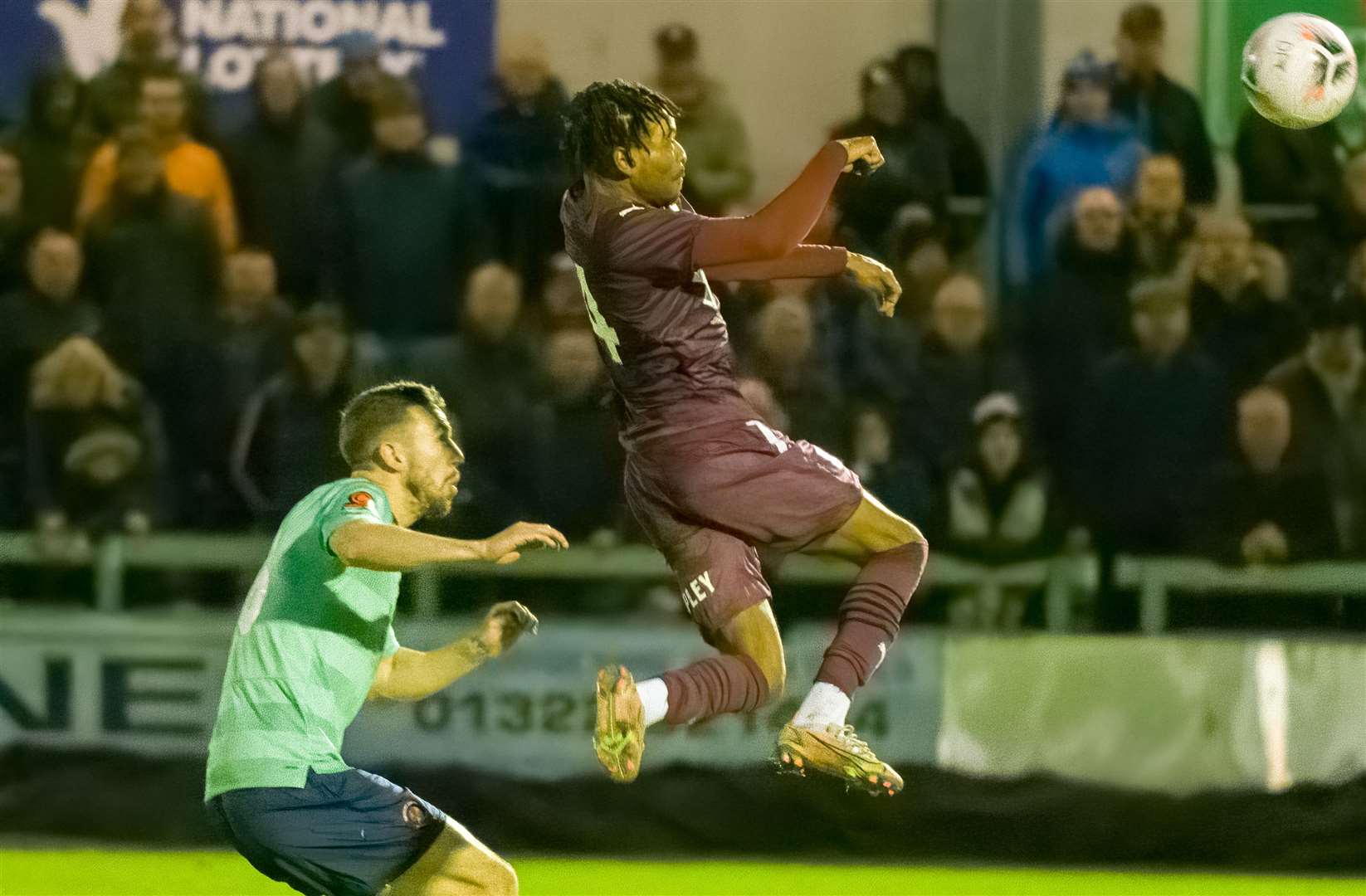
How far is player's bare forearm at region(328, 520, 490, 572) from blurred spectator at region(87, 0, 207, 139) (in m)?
4.54

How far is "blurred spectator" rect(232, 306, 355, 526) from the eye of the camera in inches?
332

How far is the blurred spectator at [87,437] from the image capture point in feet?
28.0

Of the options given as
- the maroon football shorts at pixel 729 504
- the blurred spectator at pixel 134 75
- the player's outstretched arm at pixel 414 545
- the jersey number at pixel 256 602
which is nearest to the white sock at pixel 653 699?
the maroon football shorts at pixel 729 504

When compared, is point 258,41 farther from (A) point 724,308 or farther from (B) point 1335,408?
(B) point 1335,408

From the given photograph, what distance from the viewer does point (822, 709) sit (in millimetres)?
5523

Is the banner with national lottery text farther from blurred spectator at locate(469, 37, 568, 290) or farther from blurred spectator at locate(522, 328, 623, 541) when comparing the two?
blurred spectator at locate(522, 328, 623, 541)

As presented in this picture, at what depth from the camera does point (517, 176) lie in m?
8.81

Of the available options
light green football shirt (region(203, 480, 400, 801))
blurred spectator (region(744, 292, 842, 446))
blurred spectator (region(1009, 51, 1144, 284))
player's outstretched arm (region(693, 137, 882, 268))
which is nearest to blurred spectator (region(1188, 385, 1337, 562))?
blurred spectator (region(1009, 51, 1144, 284))

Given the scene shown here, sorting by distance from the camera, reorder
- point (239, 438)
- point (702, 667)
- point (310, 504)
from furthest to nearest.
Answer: point (239, 438) → point (702, 667) → point (310, 504)

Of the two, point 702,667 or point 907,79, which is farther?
point 907,79

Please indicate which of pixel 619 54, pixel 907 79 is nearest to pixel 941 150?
pixel 907 79

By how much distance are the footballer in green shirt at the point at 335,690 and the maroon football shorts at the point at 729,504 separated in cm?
60

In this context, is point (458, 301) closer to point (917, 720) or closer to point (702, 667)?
point (917, 720)

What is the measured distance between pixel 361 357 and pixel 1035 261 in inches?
104
